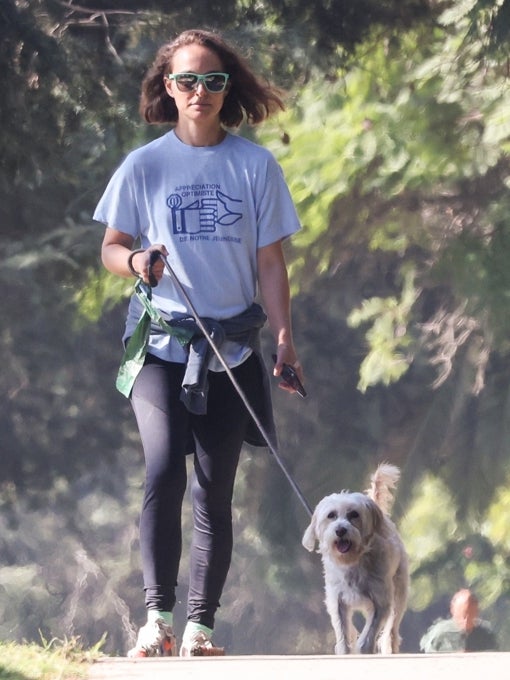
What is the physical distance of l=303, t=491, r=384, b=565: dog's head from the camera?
4.34 meters

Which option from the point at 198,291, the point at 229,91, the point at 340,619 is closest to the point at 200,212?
the point at 198,291

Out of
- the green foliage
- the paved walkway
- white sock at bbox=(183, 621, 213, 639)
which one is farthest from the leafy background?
the paved walkway

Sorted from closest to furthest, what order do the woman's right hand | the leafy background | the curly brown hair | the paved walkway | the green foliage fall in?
1. the paved walkway
2. the green foliage
3. the woman's right hand
4. the curly brown hair
5. the leafy background

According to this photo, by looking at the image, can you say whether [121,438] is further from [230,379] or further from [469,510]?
[230,379]

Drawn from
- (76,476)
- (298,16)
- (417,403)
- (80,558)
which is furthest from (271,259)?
(80,558)

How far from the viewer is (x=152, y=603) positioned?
11.9ft

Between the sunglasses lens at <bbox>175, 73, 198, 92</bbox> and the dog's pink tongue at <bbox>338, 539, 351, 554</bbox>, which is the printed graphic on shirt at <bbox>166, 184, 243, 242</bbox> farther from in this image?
the dog's pink tongue at <bbox>338, 539, 351, 554</bbox>

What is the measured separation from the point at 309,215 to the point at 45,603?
9327 millimetres

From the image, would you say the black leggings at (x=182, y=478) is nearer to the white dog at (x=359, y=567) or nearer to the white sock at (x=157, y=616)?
the white sock at (x=157, y=616)

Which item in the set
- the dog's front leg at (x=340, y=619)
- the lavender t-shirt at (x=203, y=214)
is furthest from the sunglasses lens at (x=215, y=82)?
the dog's front leg at (x=340, y=619)

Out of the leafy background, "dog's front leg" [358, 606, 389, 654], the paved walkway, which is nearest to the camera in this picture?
the paved walkway

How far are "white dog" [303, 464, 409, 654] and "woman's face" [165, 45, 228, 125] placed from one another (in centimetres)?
127

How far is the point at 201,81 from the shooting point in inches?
146

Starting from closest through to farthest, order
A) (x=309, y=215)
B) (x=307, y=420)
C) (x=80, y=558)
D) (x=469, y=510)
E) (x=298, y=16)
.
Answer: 1. (x=298, y=16)
2. (x=309, y=215)
3. (x=469, y=510)
4. (x=307, y=420)
5. (x=80, y=558)
